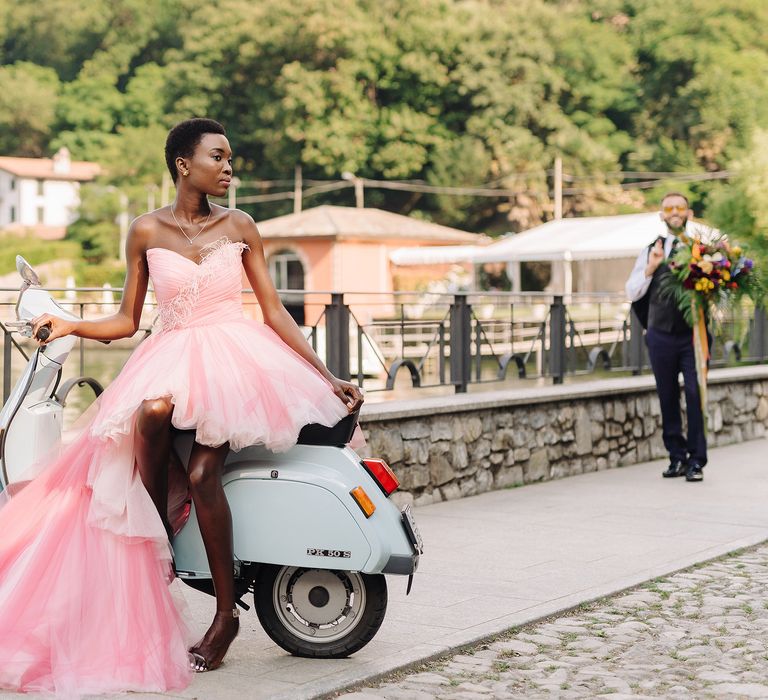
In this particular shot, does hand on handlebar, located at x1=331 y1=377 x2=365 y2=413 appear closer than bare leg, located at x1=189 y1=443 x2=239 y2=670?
No

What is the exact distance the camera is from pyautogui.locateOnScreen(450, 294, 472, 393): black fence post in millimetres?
10461

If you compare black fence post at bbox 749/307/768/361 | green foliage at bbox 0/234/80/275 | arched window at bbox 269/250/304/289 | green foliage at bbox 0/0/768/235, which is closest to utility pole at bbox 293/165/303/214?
green foliage at bbox 0/0/768/235

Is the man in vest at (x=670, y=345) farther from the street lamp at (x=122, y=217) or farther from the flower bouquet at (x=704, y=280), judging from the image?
the street lamp at (x=122, y=217)

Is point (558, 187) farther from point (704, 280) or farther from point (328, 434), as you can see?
point (328, 434)

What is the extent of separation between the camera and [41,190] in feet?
376

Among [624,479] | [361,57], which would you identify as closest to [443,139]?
[361,57]

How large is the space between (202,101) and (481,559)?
7512cm

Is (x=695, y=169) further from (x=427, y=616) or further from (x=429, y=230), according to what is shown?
(x=427, y=616)

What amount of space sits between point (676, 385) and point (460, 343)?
1834 millimetres

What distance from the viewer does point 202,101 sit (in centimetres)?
7950

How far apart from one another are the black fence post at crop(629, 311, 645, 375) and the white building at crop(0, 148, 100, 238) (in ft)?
278

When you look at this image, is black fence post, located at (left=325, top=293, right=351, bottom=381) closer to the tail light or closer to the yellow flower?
the yellow flower

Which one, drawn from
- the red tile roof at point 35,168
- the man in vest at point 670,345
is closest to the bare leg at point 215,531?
the man in vest at point 670,345

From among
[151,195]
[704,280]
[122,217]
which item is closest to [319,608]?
[704,280]
